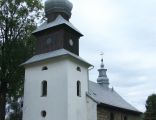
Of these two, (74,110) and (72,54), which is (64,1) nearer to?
(72,54)

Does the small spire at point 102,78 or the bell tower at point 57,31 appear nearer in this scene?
the bell tower at point 57,31

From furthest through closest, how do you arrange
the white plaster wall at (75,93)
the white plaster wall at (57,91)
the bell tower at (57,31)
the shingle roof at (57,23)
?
the shingle roof at (57,23) → the bell tower at (57,31) → the white plaster wall at (75,93) → the white plaster wall at (57,91)

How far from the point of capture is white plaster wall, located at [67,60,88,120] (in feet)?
78.9

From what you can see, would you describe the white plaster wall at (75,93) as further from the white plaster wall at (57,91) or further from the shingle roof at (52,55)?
the shingle roof at (52,55)

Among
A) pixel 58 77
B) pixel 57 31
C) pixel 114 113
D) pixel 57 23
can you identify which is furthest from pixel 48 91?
pixel 114 113

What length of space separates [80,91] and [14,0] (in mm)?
10329

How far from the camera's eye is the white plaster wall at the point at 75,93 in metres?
24.0

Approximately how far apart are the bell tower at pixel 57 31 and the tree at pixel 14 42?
1979 mm

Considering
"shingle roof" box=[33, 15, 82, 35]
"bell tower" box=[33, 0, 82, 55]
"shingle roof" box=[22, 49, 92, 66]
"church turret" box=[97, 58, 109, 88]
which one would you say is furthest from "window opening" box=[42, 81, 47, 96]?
"church turret" box=[97, 58, 109, 88]

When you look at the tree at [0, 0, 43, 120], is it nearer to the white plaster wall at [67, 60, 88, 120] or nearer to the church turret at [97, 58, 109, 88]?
the white plaster wall at [67, 60, 88, 120]

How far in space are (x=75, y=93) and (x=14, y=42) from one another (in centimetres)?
794

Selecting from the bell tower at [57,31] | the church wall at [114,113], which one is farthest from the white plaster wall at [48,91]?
the church wall at [114,113]

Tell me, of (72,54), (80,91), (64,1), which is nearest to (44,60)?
(72,54)

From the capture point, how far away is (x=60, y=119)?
23.5 m
